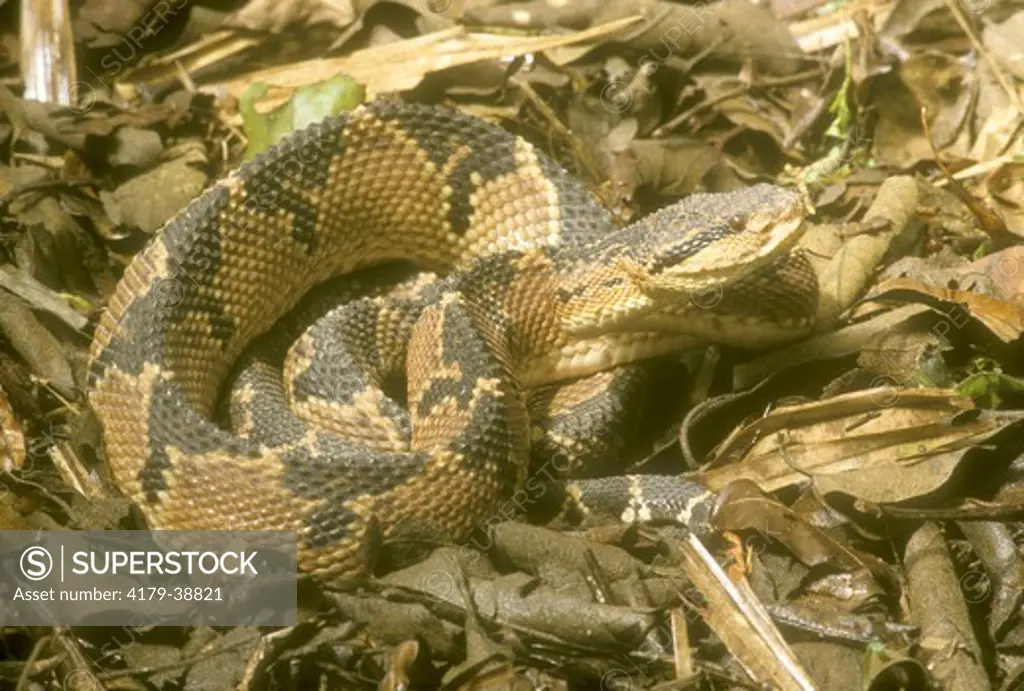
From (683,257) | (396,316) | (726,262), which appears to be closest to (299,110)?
(396,316)

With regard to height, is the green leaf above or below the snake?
above

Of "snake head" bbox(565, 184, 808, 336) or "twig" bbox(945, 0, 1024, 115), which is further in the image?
"twig" bbox(945, 0, 1024, 115)

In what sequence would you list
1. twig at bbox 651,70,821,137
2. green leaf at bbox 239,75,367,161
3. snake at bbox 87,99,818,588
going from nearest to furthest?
snake at bbox 87,99,818,588, green leaf at bbox 239,75,367,161, twig at bbox 651,70,821,137

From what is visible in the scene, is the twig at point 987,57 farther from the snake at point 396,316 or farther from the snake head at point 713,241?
the snake head at point 713,241

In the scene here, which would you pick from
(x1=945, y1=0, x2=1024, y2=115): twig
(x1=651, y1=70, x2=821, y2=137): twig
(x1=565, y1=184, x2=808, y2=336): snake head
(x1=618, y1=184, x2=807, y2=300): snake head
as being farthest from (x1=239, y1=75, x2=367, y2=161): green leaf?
(x1=945, y1=0, x2=1024, y2=115): twig

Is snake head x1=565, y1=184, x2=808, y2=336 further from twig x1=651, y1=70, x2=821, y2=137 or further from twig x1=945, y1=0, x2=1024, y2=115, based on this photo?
twig x1=945, y1=0, x2=1024, y2=115

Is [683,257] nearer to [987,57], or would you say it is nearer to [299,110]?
[299,110]

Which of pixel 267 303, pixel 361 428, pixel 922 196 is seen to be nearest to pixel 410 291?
pixel 267 303

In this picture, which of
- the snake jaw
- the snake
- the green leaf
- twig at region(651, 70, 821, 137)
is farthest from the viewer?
twig at region(651, 70, 821, 137)
